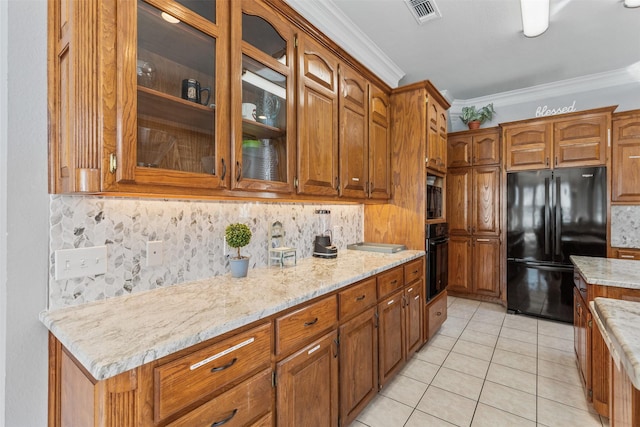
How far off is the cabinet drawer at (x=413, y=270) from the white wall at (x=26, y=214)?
2.07 m

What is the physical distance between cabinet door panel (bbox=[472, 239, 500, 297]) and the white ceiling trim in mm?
2432

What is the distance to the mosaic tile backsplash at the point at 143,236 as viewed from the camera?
45.6 inches

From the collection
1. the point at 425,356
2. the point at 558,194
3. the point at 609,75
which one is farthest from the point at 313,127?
the point at 609,75

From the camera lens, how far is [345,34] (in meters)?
2.51

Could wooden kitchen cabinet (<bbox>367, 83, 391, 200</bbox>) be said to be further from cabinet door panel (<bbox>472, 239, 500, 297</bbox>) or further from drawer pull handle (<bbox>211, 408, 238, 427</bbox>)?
cabinet door panel (<bbox>472, 239, 500, 297</bbox>)

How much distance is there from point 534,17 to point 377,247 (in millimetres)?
2200

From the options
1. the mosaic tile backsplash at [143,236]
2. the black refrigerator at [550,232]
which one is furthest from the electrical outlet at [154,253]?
the black refrigerator at [550,232]

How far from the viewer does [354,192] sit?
2.29 meters

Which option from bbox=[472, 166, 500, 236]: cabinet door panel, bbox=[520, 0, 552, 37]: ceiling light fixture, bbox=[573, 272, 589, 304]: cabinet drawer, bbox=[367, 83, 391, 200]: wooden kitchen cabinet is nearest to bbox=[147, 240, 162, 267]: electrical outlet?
bbox=[367, 83, 391, 200]: wooden kitchen cabinet

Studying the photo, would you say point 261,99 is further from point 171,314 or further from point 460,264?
point 460,264

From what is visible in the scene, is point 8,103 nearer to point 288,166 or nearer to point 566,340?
point 288,166

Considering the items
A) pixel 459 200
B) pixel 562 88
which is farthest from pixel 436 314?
pixel 562 88

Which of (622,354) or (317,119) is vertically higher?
(317,119)

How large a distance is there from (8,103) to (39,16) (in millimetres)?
358
